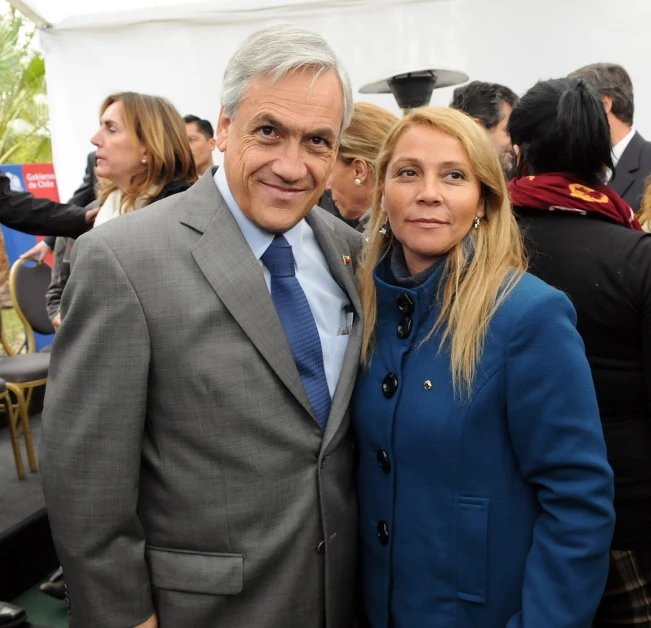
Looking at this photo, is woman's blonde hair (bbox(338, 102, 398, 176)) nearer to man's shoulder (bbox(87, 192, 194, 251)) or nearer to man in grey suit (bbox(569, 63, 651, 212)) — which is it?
man in grey suit (bbox(569, 63, 651, 212))

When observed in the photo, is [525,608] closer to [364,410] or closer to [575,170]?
[364,410]

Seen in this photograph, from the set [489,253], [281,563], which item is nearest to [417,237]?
[489,253]

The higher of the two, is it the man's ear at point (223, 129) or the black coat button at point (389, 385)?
the man's ear at point (223, 129)

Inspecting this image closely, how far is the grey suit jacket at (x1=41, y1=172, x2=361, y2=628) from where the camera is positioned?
123 cm

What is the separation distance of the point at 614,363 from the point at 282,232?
35.1 inches

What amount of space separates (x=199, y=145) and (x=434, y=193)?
3.45 metres

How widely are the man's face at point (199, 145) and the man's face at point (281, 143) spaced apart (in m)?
3.28

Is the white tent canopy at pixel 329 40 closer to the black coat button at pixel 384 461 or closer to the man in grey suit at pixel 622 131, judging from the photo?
the man in grey suit at pixel 622 131

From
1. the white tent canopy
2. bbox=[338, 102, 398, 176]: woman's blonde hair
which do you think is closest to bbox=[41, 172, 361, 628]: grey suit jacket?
bbox=[338, 102, 398, 176]: woman's blonde hair

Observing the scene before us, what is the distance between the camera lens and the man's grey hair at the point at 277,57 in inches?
50.8

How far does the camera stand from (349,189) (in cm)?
268

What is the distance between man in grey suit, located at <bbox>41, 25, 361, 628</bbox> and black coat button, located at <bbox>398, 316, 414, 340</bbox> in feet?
0.43

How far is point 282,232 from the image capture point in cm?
142

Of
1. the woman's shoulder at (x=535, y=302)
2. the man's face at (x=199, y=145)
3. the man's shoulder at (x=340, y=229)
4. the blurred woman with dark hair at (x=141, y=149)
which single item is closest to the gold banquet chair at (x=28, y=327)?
the man's face at (x=199, y=145)
